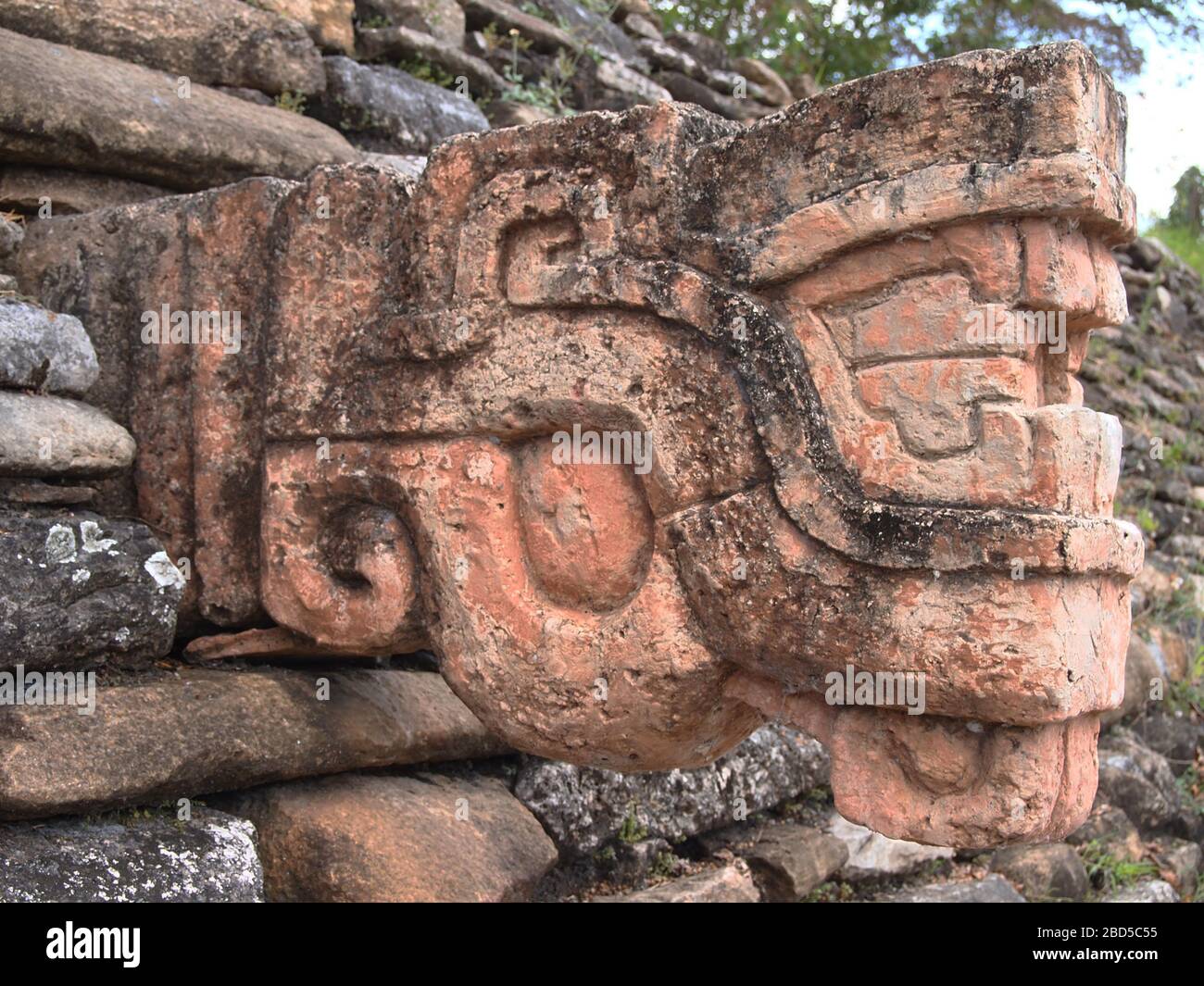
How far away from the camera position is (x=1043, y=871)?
14.5 ft

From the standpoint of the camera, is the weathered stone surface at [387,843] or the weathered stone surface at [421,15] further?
the weathered stone surface at [421,15]

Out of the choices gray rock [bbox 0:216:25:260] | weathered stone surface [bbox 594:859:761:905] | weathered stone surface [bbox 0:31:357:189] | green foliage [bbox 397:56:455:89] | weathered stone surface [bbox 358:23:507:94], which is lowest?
weathered stone surface [bbox 594:859:761:905]

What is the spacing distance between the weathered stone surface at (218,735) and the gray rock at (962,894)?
154cm

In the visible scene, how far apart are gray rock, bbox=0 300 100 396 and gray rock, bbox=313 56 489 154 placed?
5.41 ft

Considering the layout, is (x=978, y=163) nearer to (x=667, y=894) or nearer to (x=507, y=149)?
(x=507, y=149)

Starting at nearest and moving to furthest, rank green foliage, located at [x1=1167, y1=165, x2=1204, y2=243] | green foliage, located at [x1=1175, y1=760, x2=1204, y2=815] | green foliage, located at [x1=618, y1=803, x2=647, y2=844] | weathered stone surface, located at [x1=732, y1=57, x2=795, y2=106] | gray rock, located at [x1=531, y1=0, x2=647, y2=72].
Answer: green foliage, located at [x1=618, y1=803, x2=647, y2=844] < green foliage, located at [x1=1175, y1=760, x2=1204, y2=815] < gray rock, located at [x1=531, y1=0, x2=647, y2=72] < weathered stone surface, located at [x1=732, y1=57, x2=795, y2=106] < green foliage, located at [x1=1167, y1=165, x2=1204, y2=243]

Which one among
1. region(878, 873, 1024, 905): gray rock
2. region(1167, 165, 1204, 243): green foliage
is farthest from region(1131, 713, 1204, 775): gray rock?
region(1167, 165, 1204, 243): green foliage

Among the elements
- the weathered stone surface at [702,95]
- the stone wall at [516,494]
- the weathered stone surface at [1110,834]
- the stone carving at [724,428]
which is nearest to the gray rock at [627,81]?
the weathered stone surface at [702,95]

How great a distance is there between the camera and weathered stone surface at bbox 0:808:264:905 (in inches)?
90.1

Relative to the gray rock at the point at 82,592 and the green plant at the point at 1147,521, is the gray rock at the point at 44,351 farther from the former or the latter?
the green plant at the point at 1147,521

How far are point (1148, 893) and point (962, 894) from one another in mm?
1025

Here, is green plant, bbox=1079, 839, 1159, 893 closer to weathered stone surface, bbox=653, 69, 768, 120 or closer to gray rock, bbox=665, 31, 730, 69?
weathered stone surface, bbox=653, 69, 768, 120

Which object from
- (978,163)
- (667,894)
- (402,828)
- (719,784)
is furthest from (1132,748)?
(978,163)

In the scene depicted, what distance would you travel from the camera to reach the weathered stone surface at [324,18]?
14.2 feet
